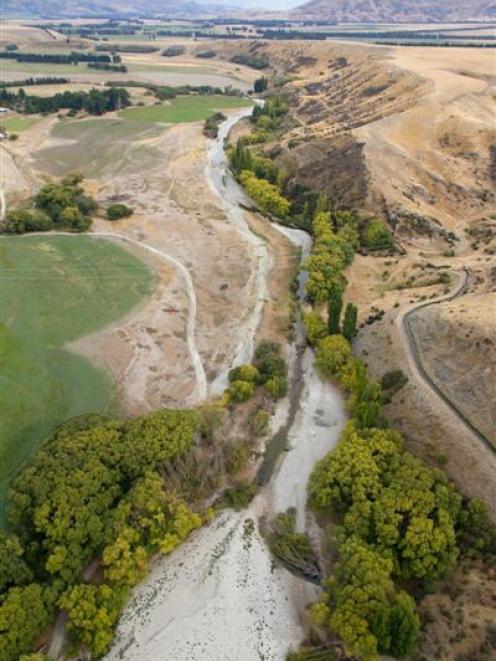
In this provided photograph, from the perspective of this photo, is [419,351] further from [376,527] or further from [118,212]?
[118,212]

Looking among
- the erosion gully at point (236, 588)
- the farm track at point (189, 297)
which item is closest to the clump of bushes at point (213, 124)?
the farm track at point (189, 297)

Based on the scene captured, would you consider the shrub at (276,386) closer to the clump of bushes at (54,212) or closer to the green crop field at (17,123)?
the clump of bushes at (54,212)

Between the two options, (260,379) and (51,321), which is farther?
(51,321)

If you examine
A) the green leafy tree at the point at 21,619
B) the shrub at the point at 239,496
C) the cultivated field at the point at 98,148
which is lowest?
the cultivated field at the point at 98,148

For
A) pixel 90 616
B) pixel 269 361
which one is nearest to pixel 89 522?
pixel 90 616

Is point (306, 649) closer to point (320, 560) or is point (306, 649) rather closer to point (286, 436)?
→ point (320, 560)

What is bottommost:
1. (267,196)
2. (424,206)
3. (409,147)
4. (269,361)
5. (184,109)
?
(184,109)

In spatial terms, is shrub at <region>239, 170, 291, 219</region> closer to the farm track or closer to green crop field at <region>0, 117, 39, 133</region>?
the farm track
